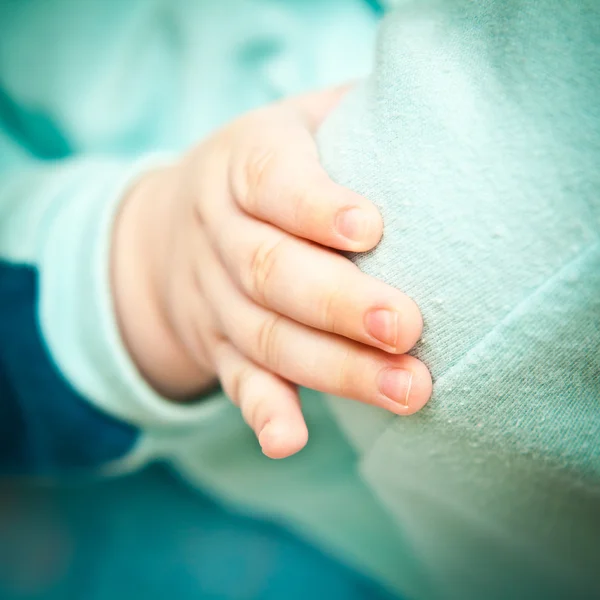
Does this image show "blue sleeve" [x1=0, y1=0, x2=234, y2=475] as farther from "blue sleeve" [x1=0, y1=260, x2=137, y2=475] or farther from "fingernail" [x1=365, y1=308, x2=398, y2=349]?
"fingernail" [x1=365, y1=308, x2=398, y2=349]

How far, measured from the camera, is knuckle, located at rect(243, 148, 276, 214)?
315 millimetres

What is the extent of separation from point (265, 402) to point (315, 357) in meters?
0.05

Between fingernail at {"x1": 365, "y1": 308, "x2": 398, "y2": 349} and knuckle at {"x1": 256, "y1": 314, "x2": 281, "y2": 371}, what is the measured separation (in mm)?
84

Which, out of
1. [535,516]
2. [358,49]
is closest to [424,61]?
[535,516]

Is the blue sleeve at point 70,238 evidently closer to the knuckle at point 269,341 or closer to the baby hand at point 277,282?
the baby hand at point 277,282

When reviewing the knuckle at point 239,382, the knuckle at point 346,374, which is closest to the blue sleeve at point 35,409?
the knuckle at point 239,382

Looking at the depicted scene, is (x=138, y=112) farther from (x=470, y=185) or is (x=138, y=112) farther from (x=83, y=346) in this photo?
(x=470, y=185)

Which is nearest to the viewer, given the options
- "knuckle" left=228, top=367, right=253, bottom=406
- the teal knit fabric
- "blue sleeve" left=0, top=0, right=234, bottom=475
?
the teal knit fabric

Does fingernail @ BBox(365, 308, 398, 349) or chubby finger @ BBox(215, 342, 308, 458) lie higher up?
fingernail @ BBox(365, 308, 398, 349)

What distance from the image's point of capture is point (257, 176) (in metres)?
0.32

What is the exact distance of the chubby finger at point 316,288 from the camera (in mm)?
255

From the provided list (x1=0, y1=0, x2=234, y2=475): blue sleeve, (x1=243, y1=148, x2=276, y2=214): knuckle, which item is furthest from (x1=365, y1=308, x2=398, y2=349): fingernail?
(x1=0, y1=0, x2=234, y2=475): blue sleeve

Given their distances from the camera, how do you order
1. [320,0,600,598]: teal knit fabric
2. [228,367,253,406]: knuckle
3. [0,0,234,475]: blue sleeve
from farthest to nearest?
[0,0,234,475]: blue sleeve, [228,367,253,406]: knuckle, [320,0,600,598]: teal knit fabric

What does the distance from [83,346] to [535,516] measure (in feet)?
1.39
